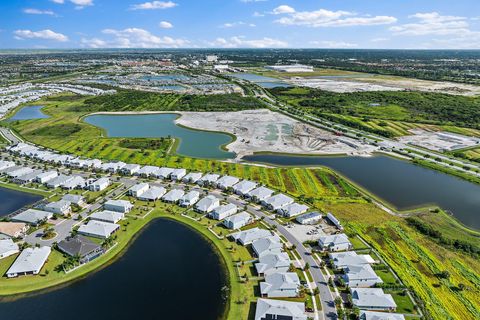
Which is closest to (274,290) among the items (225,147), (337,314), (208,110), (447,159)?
(337,314)

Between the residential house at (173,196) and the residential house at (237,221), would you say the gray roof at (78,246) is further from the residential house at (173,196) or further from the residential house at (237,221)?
the residential house at (237,221)

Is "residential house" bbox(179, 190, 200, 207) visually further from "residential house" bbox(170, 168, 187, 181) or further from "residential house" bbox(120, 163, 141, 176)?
"residential house" bbox(120, 163, 141, 176)

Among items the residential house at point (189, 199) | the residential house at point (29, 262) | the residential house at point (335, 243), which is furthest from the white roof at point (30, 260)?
the residential house at point (335, 243)

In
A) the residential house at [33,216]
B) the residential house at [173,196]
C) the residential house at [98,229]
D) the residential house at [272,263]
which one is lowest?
the residential house at [272,263]

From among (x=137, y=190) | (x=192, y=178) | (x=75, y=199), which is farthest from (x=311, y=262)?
(x=75, y=199)

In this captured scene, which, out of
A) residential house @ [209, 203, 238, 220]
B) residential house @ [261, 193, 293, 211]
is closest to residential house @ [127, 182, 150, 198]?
residential house @ [209, 203, 238, 220]

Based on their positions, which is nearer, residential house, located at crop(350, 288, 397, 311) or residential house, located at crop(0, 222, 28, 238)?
residential house, located at crop(350, 288, 397, 311)
